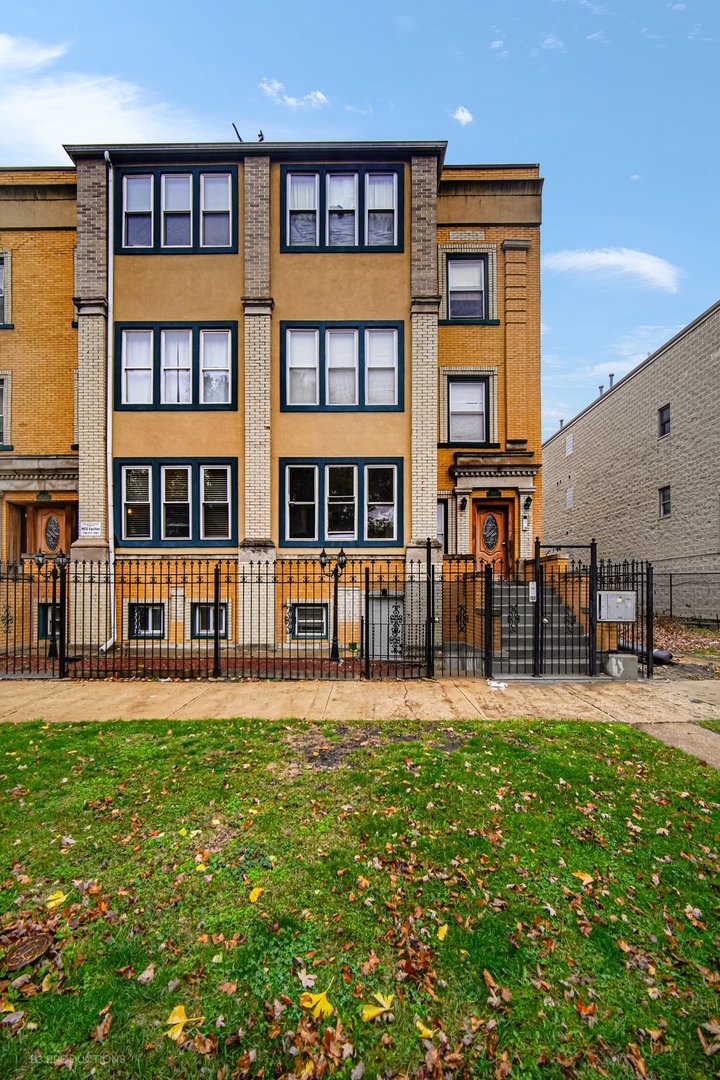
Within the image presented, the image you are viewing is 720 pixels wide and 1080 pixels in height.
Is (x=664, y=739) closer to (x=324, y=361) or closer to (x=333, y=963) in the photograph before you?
(x=333, y=963)

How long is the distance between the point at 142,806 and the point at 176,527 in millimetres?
9332

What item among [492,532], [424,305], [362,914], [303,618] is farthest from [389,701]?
[424,305]

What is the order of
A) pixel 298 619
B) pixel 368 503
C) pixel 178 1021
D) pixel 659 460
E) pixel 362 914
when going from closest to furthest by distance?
pixel 178 1021, pixel 362 914, pixel 298 619, pixel 368 503, pixel 659 460

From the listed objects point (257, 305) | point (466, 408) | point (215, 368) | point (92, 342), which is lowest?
point (466, 408)

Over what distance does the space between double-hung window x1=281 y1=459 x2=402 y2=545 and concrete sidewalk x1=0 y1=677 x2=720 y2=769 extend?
14.9ft

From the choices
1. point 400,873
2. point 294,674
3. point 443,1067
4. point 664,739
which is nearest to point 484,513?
point 294,674

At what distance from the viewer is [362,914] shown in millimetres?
3283

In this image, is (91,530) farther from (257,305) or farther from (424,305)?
(424,305)

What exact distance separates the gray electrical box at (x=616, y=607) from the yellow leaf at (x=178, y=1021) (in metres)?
9.24

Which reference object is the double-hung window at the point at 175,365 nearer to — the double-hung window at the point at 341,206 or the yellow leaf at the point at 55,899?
the double-hung window at the point at 341,206

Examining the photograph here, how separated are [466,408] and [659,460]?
1267cm

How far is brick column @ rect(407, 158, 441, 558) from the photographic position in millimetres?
12703

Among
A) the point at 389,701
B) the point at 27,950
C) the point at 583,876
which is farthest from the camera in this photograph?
the point at 389,701

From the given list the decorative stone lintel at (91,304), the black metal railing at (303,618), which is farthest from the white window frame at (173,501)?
the decorative stone lintel at (91,304)
